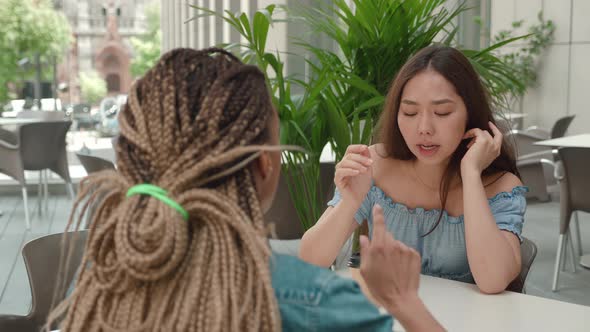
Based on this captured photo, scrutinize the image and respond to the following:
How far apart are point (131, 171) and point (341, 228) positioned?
1.08m

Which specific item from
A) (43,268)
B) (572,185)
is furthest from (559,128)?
(43,268)

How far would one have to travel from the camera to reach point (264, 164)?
0.98 m

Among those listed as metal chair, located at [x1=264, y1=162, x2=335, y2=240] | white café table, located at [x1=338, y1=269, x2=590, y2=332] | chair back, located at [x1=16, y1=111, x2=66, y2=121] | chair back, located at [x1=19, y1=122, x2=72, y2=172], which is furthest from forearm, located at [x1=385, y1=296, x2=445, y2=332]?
chair back, located at [x1=16, y1=111, x2=66, y2=121]

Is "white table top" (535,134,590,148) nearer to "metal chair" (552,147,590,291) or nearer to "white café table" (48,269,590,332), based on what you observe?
"metal chair" (552,147,590,291)

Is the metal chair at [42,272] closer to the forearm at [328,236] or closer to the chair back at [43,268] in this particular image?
the chair back at [43,268]

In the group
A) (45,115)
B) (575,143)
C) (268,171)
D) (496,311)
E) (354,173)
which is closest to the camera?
(268,171)

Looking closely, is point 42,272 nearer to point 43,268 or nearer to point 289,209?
point 43,268

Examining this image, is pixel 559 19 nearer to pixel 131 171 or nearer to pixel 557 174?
pixel 557 174

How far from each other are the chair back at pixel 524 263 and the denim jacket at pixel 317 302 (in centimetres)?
115

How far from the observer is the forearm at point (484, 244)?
1.77 meters

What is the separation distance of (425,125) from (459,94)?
0.15 meters

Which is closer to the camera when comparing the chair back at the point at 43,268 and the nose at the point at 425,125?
the nose at the point at 425,125

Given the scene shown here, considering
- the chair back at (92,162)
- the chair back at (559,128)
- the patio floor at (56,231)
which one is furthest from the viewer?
the chair back at (559,128)

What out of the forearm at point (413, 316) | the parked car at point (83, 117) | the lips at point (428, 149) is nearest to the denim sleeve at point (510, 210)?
the lips at point (428, 149)
